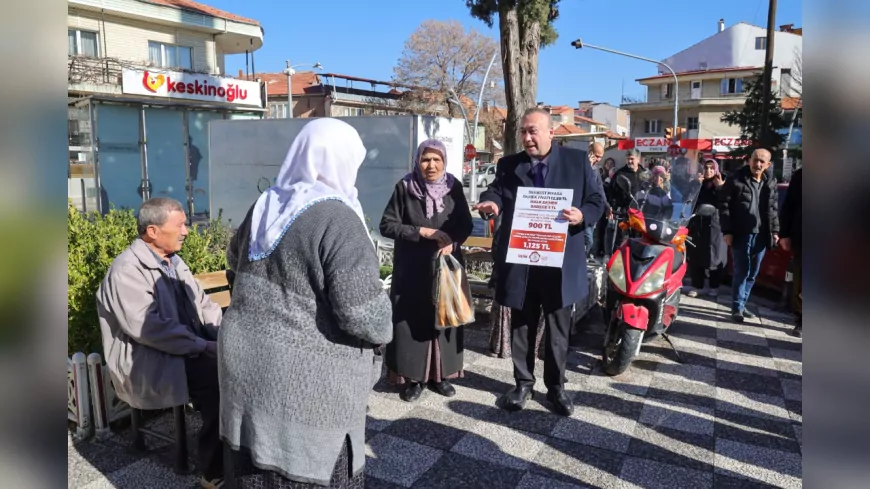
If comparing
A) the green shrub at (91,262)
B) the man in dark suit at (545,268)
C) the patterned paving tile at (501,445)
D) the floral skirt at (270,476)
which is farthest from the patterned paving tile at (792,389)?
the green shrub at (91,262)

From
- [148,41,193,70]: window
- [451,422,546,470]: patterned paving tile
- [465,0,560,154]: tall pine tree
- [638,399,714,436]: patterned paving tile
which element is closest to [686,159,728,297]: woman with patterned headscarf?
[465,0,560,154]: tall pine tree

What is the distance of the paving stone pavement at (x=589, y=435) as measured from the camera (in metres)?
3.29

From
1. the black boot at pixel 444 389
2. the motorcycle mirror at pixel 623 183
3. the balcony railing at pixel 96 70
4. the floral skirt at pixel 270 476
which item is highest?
the balcony railing at pixel 96 70

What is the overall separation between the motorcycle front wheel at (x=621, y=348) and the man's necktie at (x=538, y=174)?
152cm

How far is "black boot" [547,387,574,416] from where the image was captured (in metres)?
4.07

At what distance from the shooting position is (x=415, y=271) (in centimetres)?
427

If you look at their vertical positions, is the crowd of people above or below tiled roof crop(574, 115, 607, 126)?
below

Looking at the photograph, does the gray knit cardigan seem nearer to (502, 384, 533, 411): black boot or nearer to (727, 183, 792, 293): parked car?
(502, 384, 533, 411): black boot

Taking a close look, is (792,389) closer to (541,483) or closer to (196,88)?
(541,483)

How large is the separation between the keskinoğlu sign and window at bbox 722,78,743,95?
44.7 m

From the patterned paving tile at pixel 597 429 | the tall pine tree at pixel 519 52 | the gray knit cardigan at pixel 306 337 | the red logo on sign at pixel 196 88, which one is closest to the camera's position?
the gray knit cardigan at pixel 306 337

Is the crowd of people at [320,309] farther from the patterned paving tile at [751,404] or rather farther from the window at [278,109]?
the window at [278,109]
